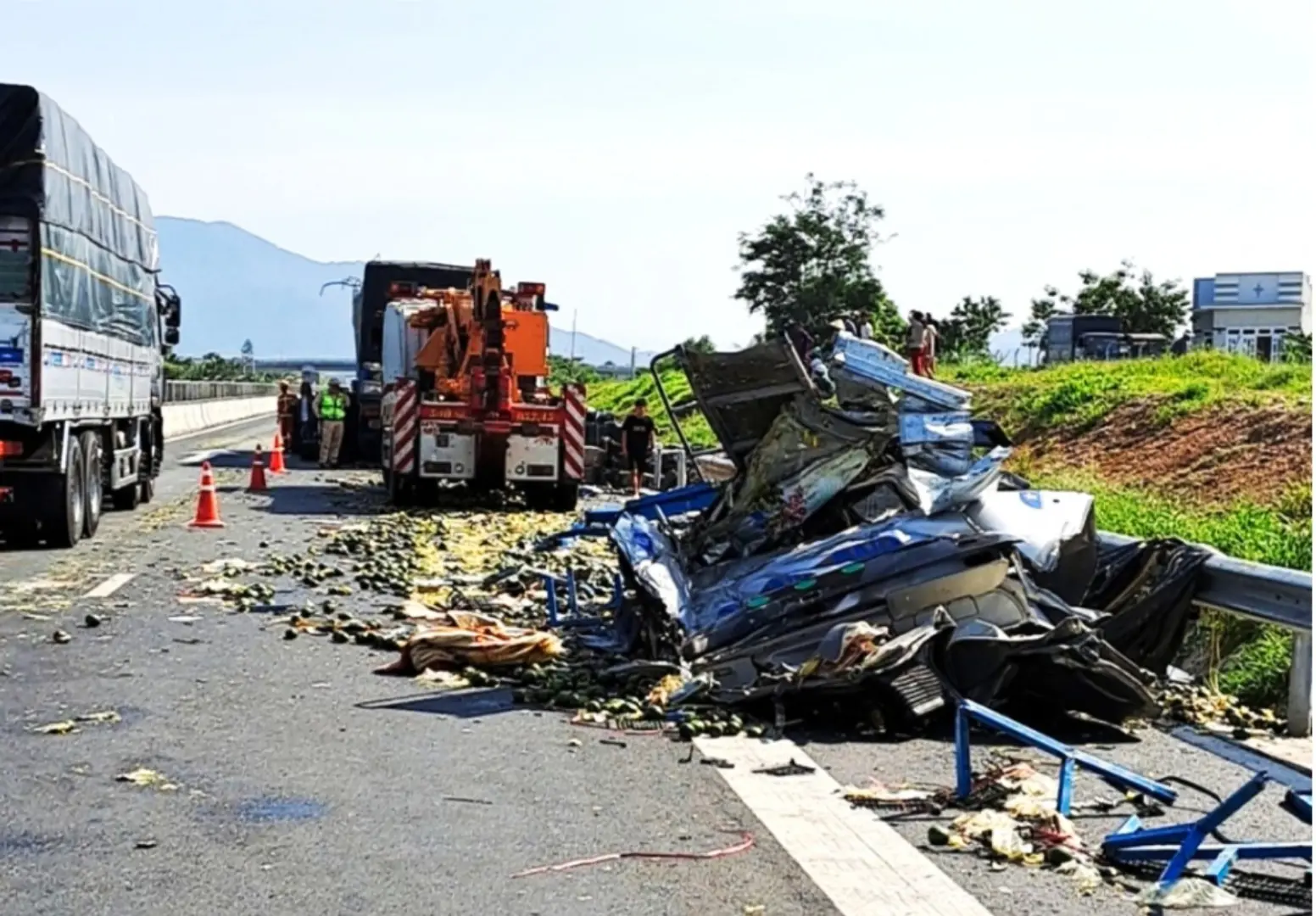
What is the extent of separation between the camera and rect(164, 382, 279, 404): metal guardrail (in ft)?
197

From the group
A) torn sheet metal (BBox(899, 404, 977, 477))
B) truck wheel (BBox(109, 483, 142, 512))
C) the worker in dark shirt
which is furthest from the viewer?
the worker in dark shirt

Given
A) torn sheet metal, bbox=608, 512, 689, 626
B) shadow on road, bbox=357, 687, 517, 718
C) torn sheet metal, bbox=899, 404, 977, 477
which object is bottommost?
shadow on road, bbox=357, 687, 517, 718

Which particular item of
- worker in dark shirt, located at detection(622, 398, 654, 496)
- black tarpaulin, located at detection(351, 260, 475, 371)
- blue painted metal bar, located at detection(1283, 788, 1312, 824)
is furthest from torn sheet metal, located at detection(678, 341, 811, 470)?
black tarpaulin, located at detection(351, 260, 475, 371)

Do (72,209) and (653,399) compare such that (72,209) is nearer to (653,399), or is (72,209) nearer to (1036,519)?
(1036,519)

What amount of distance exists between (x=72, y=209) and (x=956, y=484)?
A: 11123 millimetres

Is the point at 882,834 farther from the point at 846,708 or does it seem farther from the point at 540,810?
the point at 846,708

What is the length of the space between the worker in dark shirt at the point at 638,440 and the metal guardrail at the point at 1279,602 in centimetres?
1803

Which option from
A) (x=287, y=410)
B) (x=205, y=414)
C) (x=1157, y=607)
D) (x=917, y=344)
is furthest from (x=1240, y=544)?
(x=205, y=414)

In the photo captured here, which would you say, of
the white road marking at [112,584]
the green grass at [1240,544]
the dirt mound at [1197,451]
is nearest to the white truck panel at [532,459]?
the dirt mound at [1197,451]

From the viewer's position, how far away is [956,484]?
10219 mm

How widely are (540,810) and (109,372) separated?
571 inches

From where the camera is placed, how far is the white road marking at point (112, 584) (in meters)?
14.0

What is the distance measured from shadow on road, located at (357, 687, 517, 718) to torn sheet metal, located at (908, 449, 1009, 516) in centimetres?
264

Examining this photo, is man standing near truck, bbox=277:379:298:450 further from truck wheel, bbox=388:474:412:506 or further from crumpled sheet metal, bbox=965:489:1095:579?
crumpled sheet metal, bbox=965:489:1095:579
